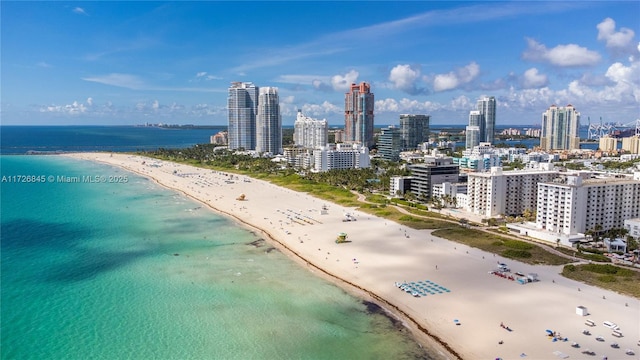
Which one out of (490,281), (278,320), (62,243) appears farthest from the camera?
(62,243)

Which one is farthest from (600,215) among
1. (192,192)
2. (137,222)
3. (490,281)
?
(192,192)

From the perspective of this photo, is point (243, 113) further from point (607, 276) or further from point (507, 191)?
point (607, 276)

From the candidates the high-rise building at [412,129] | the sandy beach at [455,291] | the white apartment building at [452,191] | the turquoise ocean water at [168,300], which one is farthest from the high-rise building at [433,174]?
the high-rise building at [412,129]

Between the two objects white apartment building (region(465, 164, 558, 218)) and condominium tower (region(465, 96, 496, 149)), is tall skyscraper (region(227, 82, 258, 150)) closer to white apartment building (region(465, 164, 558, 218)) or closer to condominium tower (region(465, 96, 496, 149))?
condominium tower (region(465, 96, 496, 149))

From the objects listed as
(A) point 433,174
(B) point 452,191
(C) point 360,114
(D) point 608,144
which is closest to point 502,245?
(B) point 452,191

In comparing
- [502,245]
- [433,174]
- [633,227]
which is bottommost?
[502,245]

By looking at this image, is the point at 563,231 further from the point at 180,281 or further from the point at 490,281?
the point at 180,281

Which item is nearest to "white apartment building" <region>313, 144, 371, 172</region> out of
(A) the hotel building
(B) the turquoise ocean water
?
(B) the turquoise ocean water
